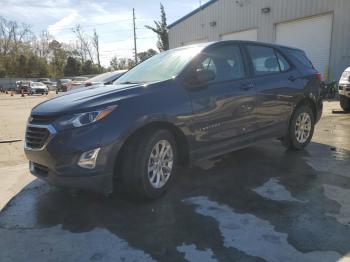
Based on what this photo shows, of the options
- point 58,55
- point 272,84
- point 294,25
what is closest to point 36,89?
point 294,25

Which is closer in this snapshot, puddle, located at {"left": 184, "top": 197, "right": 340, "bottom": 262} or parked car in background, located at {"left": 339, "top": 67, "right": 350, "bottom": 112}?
puddle, located at {"left": 184, "top": 197, "right": 340, "bottom": 262}

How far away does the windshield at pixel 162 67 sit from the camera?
4527mm

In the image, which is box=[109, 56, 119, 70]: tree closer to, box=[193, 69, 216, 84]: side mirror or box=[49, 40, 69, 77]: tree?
box=[49, 40, 69, 77]: tree

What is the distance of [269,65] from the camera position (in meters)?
5.60

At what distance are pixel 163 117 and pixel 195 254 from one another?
5.07 ft

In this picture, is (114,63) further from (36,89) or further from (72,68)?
(36,89)

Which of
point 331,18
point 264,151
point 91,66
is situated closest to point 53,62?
point 91,66

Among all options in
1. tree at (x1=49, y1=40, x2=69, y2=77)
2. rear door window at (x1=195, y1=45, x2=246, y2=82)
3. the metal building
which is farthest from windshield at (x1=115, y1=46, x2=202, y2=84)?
tree at (x1=49, y1=40, x2=69, y2=77)

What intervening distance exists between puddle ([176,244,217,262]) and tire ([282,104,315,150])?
3442mm

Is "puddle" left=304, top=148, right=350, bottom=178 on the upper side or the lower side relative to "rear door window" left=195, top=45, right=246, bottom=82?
lower

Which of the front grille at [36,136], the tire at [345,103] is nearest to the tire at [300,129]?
the front grille at [36,136]

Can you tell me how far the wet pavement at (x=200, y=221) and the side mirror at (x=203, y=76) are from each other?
4.23 ft

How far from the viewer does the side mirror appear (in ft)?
14.1

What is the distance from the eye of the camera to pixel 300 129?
6180 millimetres
